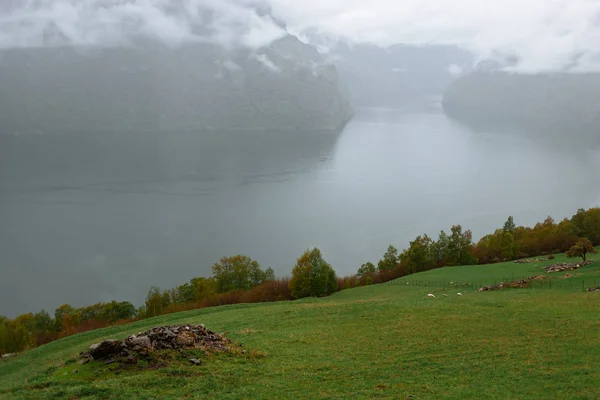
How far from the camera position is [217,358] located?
15523mm

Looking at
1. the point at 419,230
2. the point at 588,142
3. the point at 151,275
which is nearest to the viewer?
the point at 151,275

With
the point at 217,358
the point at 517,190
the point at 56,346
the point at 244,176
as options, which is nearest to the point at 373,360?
the point at 217,358

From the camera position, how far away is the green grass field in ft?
41.9

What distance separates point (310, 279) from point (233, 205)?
180ft

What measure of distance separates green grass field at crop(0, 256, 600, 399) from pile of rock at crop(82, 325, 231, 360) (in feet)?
1.69

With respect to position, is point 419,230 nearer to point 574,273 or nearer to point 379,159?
point 574,273

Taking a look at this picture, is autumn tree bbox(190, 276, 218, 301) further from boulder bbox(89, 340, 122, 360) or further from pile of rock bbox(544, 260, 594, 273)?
boulder bbox(89, 340, 122, 360)

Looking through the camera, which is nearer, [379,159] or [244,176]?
[244,176]

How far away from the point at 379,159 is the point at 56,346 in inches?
5224

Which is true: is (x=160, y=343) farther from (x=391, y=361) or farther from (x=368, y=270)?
(x=368, y=270)

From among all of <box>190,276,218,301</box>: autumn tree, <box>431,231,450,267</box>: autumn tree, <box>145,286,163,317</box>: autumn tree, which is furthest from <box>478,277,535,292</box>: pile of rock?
<box>145,286,163,317</box>: autumn tree

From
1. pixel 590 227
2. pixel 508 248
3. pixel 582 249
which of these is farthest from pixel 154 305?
pixel 590 227

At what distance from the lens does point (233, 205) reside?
95.7 m

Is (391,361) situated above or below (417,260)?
below
